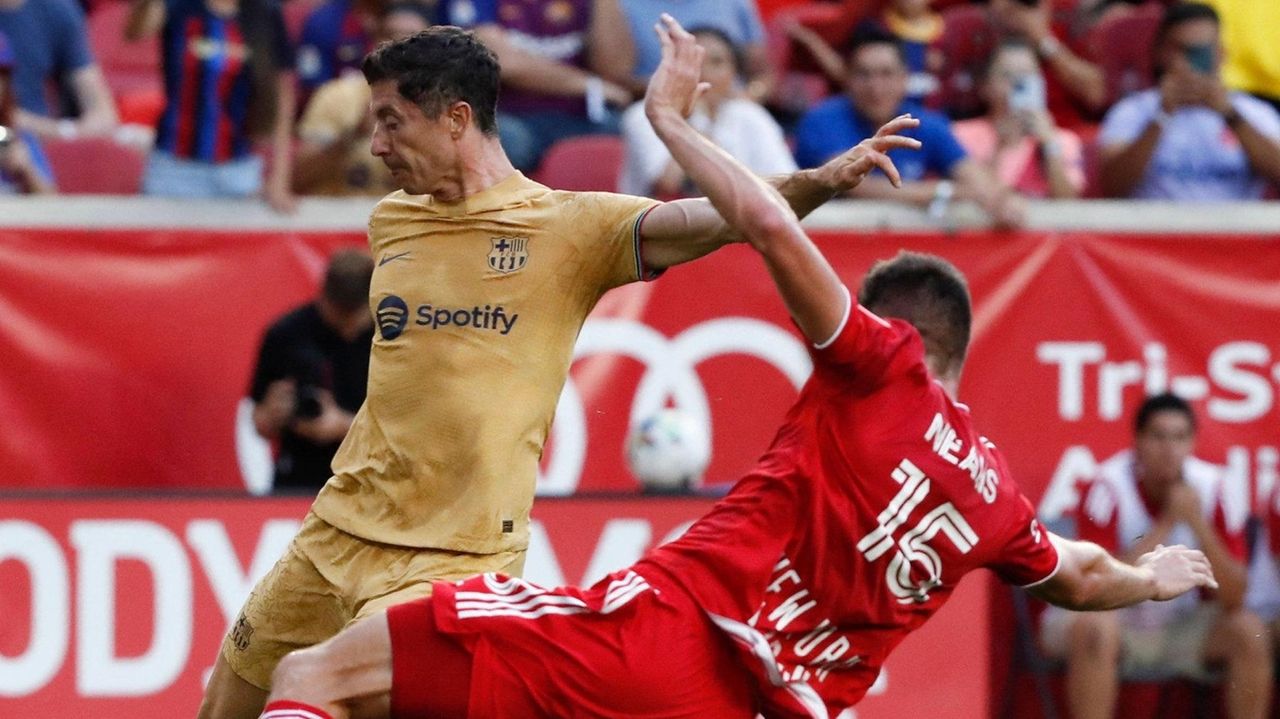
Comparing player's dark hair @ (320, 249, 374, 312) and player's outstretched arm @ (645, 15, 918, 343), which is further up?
player's outstretched arm @ (645, 15, 918, 343)

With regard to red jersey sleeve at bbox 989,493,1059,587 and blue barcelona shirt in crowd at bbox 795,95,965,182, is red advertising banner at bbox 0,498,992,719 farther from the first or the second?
red jersey sleeve at bbox 989,493,1059,587

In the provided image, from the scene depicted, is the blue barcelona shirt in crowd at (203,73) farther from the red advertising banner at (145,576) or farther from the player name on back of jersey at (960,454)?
the player name on back of jersey at (960,454)

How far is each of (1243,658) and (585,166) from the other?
3504mm

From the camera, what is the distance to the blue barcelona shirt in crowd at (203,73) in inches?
352

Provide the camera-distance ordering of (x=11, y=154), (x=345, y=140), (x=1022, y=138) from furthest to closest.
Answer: (x=1022, y=138) → (x=345, y=140) → (x=11, y=154)

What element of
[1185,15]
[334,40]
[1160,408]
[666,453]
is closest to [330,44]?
[334,40]

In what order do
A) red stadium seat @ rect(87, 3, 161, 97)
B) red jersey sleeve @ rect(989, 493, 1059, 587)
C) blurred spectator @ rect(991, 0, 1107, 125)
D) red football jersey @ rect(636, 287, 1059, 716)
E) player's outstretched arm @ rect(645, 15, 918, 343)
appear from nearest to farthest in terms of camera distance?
player's outstretched arm @ rect(645, 15, 918, 343), red football jersey @ rect(636, 287, 1059, 716), red jersey sleeve @ rect(989, 493, 1059, 587), blurred spectator @ rect(991, 0, 1107, 125), red stadium seat @ rect(87, 3, 161, 97)

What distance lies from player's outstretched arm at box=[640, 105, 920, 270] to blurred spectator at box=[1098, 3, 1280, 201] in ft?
16.0

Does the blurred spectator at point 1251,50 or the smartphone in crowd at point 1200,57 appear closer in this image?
the smartphone in crowd at point 1200,57

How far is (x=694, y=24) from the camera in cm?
969

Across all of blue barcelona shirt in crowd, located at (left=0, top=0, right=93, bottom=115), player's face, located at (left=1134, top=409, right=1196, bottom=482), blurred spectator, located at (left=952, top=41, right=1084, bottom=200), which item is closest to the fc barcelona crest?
player's face, located at (left=1134, top=409, right=1196, bottom=482)

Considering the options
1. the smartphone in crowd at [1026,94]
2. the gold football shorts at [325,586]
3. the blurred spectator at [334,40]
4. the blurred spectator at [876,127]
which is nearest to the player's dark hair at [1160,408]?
the blurred spectator at [876,127]

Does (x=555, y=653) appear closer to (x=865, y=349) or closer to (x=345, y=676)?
(x=345, y=676)

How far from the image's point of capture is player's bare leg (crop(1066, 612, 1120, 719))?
8125 mm
